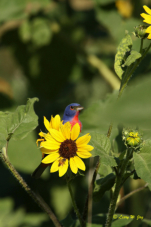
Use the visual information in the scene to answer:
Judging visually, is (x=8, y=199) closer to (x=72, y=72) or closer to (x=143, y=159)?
(x=72, y=72)

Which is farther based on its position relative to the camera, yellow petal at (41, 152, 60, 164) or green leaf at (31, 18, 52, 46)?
green leaf at (31, 18, 52, 46)

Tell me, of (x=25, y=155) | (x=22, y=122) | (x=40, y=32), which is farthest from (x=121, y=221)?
(x=40, y=32)

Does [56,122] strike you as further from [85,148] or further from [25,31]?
[25,31]

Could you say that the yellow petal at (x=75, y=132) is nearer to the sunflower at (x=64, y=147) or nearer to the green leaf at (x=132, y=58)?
the sunflower at (x=64, y=147)

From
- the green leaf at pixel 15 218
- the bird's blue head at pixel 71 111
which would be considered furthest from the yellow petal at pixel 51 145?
the green leaf at pixel 15 218

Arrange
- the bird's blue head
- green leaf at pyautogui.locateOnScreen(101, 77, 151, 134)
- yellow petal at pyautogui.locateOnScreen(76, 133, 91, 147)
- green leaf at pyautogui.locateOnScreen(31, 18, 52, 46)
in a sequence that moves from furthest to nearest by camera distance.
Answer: green leaf at pyautogui.locateOnScreen(31, 18, 52, 46) → the bird's blue head → yellow petal at pyautogui.locateOnScreen(76, 133, 91, 147) → green leaf at pyautogui.locateOnScreen(101, 77, 151, 134)

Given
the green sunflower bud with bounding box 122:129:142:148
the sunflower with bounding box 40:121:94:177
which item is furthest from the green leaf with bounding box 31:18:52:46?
the green sunflower bud with bounding box 122:129:142:148

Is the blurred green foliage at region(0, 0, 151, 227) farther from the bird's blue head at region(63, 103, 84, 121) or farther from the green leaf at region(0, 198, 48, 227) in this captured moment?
the bird's blue head at region(63, 103, 84, 121)
